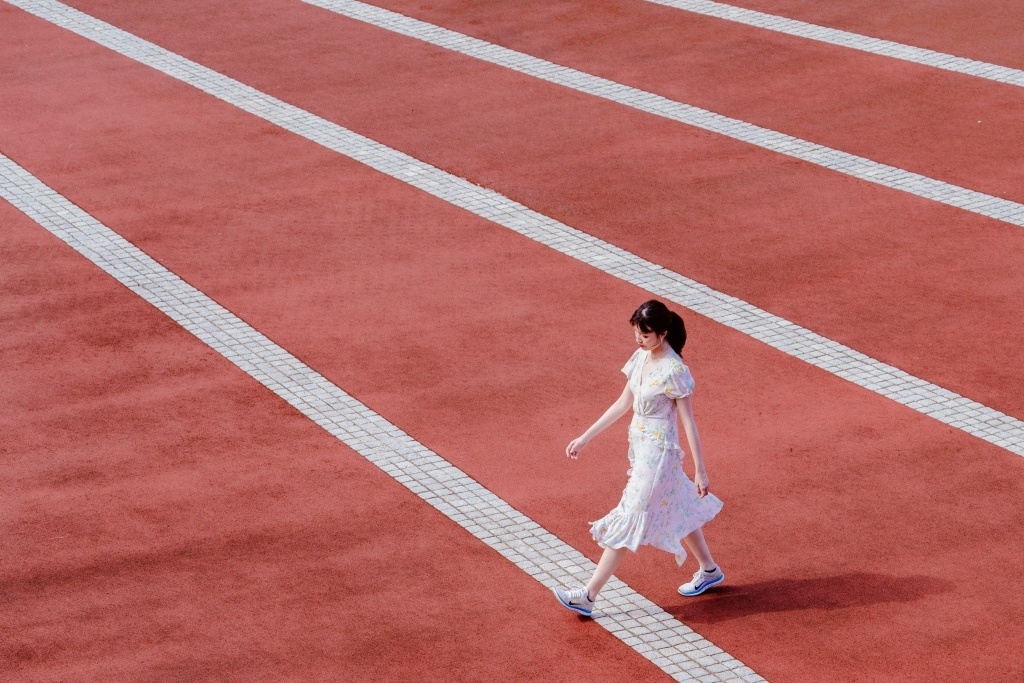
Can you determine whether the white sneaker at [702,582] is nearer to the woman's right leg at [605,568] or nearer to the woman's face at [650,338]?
the woman's right leg at [605,568]

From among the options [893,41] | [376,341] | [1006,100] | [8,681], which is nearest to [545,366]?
[376,341]

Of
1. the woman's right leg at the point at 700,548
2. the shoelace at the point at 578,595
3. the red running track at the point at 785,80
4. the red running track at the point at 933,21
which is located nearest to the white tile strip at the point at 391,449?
the shoelace at the point at 578,595

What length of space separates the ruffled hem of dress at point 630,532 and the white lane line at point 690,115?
24.9 ft

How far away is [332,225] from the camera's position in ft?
50.7

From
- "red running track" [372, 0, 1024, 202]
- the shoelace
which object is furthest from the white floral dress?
"red running track" [372, 0, 1024, 202]

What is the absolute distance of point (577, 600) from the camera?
358 inches

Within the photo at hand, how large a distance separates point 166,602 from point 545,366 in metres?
4.13

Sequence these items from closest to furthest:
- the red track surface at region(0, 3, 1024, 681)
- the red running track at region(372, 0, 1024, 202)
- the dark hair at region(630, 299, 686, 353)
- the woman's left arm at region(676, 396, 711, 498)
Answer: the dark hair at region(630, 299, 686, 353)
the woman's left arm at region(676, 396, 711, 498)
the red track surface at region(0, 3, 1024, 681)
the red running track at region(372, 0, 1024, 202)

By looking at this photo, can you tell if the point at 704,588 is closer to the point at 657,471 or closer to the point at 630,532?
the point at 630,532

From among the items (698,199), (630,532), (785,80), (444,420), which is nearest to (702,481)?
(630,532)

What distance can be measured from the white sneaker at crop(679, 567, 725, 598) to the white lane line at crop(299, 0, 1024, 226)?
24.0 feet

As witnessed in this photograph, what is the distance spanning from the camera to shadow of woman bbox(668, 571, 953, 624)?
919cm

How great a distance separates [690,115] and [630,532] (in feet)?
34.1

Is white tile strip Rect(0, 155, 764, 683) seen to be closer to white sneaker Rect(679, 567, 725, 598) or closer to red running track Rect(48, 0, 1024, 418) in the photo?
white sneaker Rect(679, 567, 725, 598)
